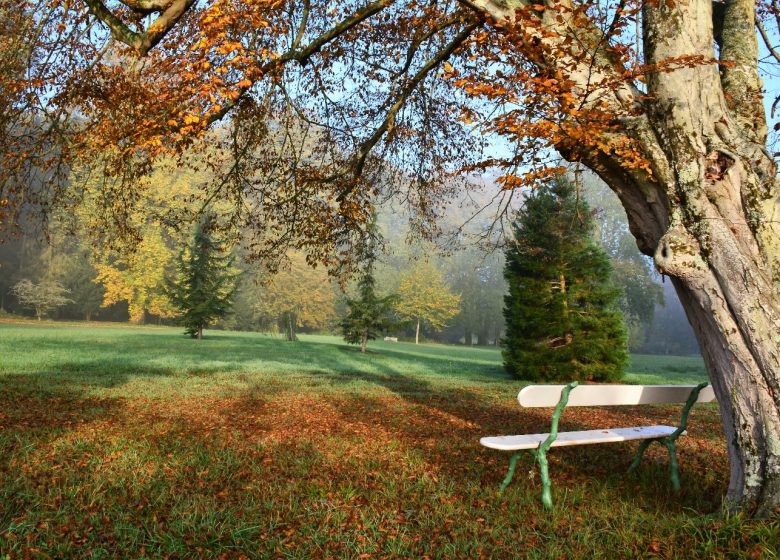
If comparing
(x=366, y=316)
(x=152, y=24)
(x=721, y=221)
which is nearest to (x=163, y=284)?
(x=366, y=316)

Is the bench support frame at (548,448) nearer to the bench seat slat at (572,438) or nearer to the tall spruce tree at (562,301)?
the bench seat slat at (572,438)

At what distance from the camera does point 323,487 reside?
421cm

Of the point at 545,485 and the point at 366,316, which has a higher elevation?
the point at 366,316

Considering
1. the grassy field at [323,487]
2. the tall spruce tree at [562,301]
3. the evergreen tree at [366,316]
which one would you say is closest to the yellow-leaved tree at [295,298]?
the evergreen tree at [366,316]

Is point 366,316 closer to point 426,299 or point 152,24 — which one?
point 152,24

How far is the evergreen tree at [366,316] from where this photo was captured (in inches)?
979

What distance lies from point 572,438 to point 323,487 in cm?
210

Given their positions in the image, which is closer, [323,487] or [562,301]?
[323,487]

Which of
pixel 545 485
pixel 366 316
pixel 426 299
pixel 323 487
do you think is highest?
pixel 426 299

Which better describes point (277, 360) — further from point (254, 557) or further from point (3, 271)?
point (3, 271)

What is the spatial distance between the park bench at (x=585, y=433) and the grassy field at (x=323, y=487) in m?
0.24

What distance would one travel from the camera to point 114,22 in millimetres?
5566

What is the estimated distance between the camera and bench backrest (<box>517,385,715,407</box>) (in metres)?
4.02

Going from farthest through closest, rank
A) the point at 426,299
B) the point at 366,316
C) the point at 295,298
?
the point at 426,299, the point at 295,298, the point at 366,316
